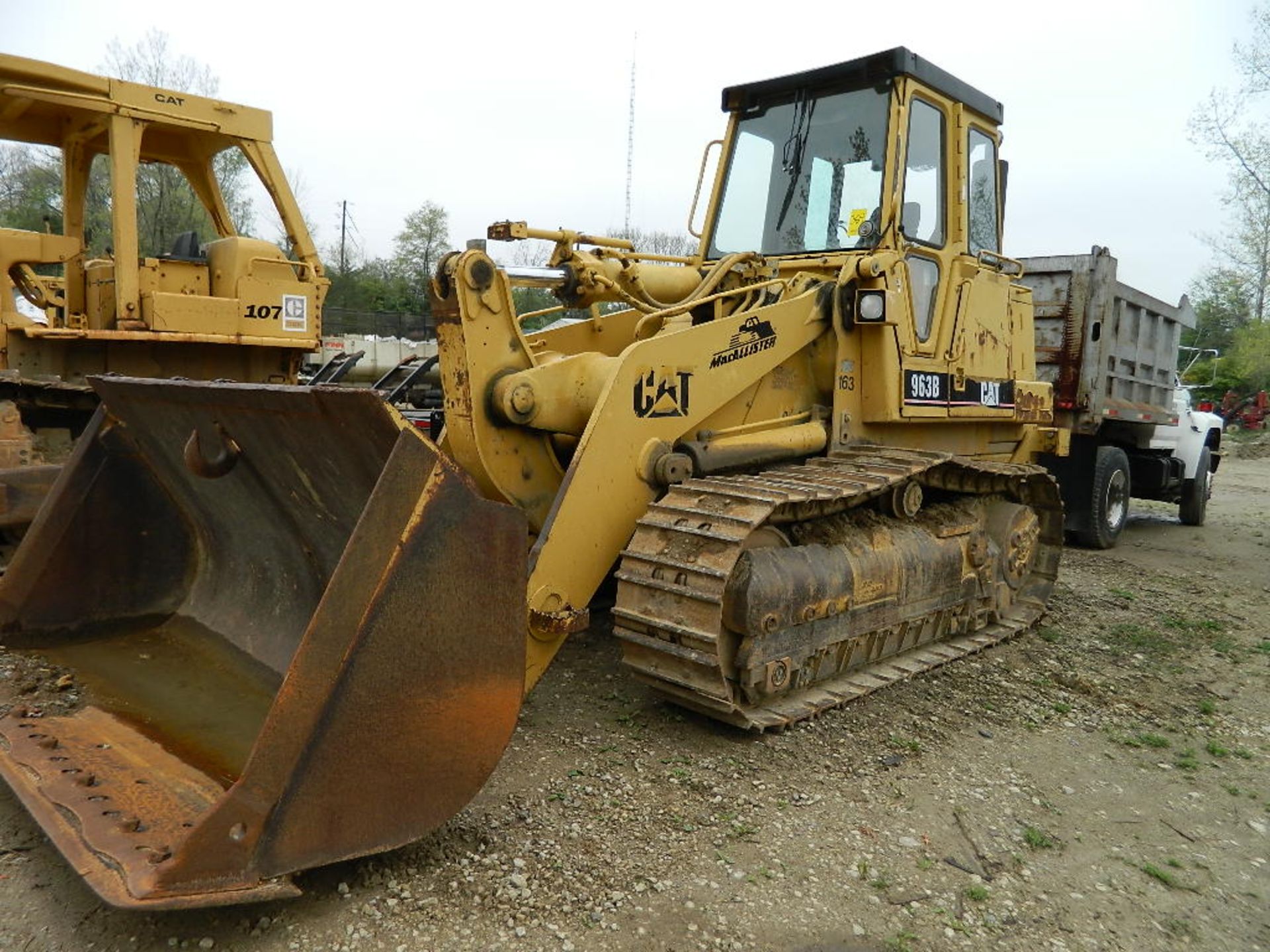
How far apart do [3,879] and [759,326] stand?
138 inches

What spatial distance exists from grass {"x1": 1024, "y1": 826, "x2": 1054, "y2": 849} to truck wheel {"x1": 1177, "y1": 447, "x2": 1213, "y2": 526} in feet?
30.0

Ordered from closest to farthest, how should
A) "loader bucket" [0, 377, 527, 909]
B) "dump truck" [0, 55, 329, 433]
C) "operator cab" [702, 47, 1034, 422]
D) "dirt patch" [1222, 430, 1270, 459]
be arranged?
"loader bucket" [0, 377, 527, 909], "operator cab" [702, 47, 1034, 422], "dump truck" [0, 55, 329, 433], "dirt patch" [1222, 430, 1270, 459]

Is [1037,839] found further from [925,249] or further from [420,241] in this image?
[420,241]

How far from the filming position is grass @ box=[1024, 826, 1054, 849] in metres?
3.28

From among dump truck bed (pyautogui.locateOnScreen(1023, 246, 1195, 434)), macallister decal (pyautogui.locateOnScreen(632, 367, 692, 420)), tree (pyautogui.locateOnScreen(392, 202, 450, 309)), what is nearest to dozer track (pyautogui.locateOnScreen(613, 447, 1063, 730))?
macallister decal (pyautogui.locateOnScreen(632, 367, 692, 420))

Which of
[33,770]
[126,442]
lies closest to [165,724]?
[33,770]

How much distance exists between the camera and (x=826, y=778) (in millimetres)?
3678

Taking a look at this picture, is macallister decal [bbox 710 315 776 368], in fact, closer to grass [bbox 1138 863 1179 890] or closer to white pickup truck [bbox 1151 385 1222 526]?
grass [bbox 1138 863 1179 890]

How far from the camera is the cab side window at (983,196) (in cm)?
574

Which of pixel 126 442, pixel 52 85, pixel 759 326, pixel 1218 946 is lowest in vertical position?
pixel 1218 946

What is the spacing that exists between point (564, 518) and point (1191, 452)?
9845mm

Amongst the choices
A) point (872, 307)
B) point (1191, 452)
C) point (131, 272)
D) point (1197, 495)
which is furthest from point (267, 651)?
point (1197, 495)

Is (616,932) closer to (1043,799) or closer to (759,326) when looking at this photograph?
(1043,799)

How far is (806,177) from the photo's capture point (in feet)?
17.9
